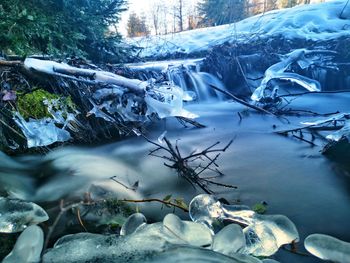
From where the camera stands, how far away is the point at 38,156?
267 cm

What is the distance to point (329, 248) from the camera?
82 cm

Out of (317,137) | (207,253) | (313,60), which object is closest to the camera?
(207,253)

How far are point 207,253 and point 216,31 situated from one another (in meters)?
13.6

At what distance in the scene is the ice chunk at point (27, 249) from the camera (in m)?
0.74

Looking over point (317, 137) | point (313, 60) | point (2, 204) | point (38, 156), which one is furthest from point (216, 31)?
point (2, 204)

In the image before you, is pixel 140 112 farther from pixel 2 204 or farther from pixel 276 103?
pixel 276 103

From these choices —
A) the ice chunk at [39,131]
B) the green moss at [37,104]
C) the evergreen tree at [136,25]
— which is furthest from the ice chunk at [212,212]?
the evergreen tree at [136,25]

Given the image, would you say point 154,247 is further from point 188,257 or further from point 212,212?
point 212,212

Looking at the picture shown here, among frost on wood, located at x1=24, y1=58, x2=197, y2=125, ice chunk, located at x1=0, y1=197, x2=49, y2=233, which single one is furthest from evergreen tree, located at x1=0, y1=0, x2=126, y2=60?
ice chunk, located at x1=0, y1=197, x2=49, y2=233

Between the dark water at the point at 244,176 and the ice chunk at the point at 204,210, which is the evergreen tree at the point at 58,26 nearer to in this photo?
the dark water at the point at 244,176

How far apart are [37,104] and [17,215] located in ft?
6.66

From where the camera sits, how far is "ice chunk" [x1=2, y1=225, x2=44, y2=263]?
743mm

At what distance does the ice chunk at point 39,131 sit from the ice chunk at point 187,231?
76.0 inches

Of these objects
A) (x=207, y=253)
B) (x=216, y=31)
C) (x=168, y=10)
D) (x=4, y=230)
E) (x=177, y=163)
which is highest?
(x=168, y=10)
